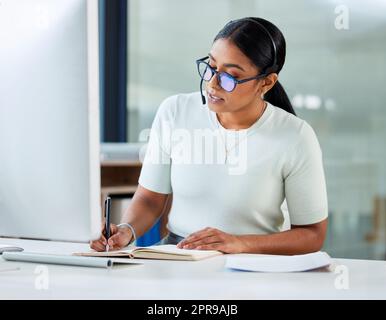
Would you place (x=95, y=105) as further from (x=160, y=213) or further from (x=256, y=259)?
(x=160, y=213)

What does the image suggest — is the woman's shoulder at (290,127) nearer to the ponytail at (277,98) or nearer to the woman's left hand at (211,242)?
the ponytail at (277,98)

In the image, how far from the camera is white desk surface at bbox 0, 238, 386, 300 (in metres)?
1.16

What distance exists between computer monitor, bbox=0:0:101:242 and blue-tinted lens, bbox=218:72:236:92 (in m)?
0.77

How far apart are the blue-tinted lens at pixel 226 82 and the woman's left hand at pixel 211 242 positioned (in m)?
0.48

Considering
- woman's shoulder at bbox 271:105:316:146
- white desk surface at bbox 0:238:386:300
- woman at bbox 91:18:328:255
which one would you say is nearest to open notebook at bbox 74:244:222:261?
white desk surface at bbox 0:238:386:300

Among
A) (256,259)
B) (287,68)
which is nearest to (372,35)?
(287,68)

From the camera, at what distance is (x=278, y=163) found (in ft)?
6.32

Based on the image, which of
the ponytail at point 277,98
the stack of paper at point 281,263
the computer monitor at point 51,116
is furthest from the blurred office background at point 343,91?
the computer monitor at point 51,116

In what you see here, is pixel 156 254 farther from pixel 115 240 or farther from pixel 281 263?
pixel 281 263

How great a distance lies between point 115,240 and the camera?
1714 mm

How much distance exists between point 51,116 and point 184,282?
1.29 ft

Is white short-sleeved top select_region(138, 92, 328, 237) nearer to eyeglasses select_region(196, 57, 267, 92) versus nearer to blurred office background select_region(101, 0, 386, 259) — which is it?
eyeglasses select_region(196, 57, 267, 92)

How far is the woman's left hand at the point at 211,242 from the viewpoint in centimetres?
164
